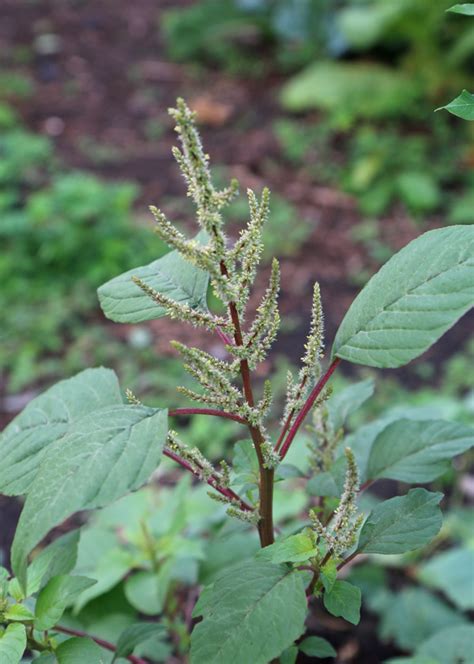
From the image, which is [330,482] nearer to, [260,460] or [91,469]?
[260,460]

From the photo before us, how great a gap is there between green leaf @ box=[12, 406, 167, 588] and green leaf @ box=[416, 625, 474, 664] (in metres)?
0.92

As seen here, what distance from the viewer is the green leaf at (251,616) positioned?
92cm

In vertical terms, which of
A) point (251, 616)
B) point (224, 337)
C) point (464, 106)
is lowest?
point (251, 616)

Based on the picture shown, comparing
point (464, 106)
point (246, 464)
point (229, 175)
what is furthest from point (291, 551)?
point (229, 175)

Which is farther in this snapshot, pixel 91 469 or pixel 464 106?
pixel 464 106

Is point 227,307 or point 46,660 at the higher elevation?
point 227,307

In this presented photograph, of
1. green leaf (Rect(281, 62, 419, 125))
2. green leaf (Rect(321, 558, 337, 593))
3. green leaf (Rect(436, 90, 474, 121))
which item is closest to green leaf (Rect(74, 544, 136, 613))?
green leaf (Rect(321, 558, 337, 593))

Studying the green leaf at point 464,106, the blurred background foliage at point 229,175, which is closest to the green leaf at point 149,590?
the blurred background foliage at point 229,175

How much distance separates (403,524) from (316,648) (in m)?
0.34

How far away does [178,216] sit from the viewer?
480 cm

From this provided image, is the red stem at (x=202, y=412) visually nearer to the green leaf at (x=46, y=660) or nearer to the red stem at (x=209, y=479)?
the red stem at (x=209, y=479)

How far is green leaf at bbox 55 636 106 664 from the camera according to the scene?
1008 millimetres

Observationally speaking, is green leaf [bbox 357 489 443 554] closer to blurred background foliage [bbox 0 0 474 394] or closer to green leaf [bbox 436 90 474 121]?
green leaf [bbox 436 90 474 121]

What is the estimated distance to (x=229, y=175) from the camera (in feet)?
17.3
